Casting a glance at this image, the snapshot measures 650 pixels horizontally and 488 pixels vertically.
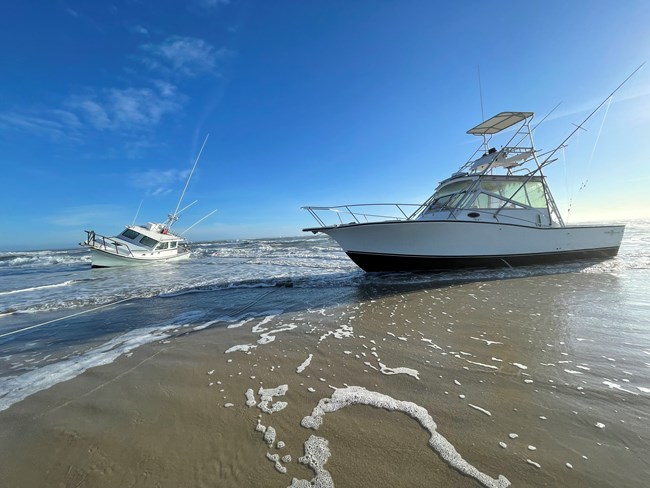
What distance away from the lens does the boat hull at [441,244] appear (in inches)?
350

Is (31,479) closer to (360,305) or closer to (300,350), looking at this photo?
(300,350)

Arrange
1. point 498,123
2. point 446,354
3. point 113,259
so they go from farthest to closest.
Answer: point 113,259 → point 498,123 → point 446,354

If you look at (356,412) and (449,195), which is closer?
(356,412)

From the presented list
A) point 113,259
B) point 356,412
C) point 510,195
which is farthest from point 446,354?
point 113,259

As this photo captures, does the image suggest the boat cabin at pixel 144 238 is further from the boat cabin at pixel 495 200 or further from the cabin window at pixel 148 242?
the boat cabin at pixel 495 200

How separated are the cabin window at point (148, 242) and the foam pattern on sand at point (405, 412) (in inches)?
801

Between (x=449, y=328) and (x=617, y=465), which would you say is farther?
(x=449, y=328)

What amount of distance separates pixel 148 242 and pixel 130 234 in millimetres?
1356

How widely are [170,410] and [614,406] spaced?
12.5 ft

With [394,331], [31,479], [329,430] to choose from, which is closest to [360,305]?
[394,331]

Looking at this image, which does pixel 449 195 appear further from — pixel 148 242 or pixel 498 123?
pixel 148 242

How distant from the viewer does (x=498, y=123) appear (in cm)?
1149

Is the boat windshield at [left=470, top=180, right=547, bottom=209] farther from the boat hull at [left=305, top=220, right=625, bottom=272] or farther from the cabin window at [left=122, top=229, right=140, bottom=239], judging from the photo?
the cabin window at [left=122, top=229, right=140, bottom=239]

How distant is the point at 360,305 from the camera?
598 centimetres
